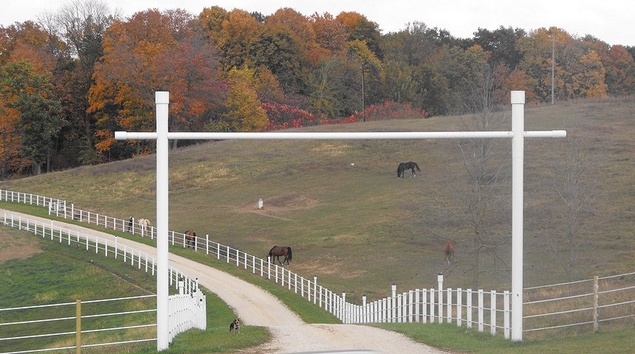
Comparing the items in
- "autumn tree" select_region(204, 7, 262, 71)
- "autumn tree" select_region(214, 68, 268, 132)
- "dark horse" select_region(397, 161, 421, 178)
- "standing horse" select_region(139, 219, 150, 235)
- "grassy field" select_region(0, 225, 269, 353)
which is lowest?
"grassy field" select_region(0, 225, 269, 353)

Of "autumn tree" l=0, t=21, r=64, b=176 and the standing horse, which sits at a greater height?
"autumn tree" l=0, t=21, r=64, b=176

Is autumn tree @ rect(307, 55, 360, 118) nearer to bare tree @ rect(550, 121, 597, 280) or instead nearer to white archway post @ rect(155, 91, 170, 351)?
bare tree @ rect(550, 121, 597, 280)

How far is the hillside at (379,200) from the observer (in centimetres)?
4834

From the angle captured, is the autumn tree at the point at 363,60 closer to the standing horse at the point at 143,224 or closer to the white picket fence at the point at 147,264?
the standing horse at the point at 143,224

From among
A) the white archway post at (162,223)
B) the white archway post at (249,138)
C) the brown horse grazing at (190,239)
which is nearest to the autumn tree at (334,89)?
the brown horse grazing at (190,239)

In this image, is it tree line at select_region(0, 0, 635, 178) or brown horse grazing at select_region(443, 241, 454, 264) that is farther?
tree line at select_region(0, 0, 635, 178)

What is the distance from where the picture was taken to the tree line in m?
91.4

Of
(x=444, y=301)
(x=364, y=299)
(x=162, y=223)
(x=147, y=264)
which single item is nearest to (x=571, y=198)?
(x=444, y=301)

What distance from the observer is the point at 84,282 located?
→ 153 feet

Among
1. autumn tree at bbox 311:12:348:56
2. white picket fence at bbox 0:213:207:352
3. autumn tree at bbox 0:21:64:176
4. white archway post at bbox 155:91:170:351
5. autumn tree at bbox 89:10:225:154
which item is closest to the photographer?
white archway post at bbox 155:91:170:351

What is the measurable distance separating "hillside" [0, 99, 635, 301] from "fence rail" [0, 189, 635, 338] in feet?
7.65

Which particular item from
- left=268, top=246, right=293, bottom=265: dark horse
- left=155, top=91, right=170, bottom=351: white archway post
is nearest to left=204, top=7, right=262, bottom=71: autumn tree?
left=268, top=246, right=293, bottom=265: dark horse

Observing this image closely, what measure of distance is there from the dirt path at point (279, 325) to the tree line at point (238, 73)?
28622mm

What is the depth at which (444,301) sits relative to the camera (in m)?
43.0
